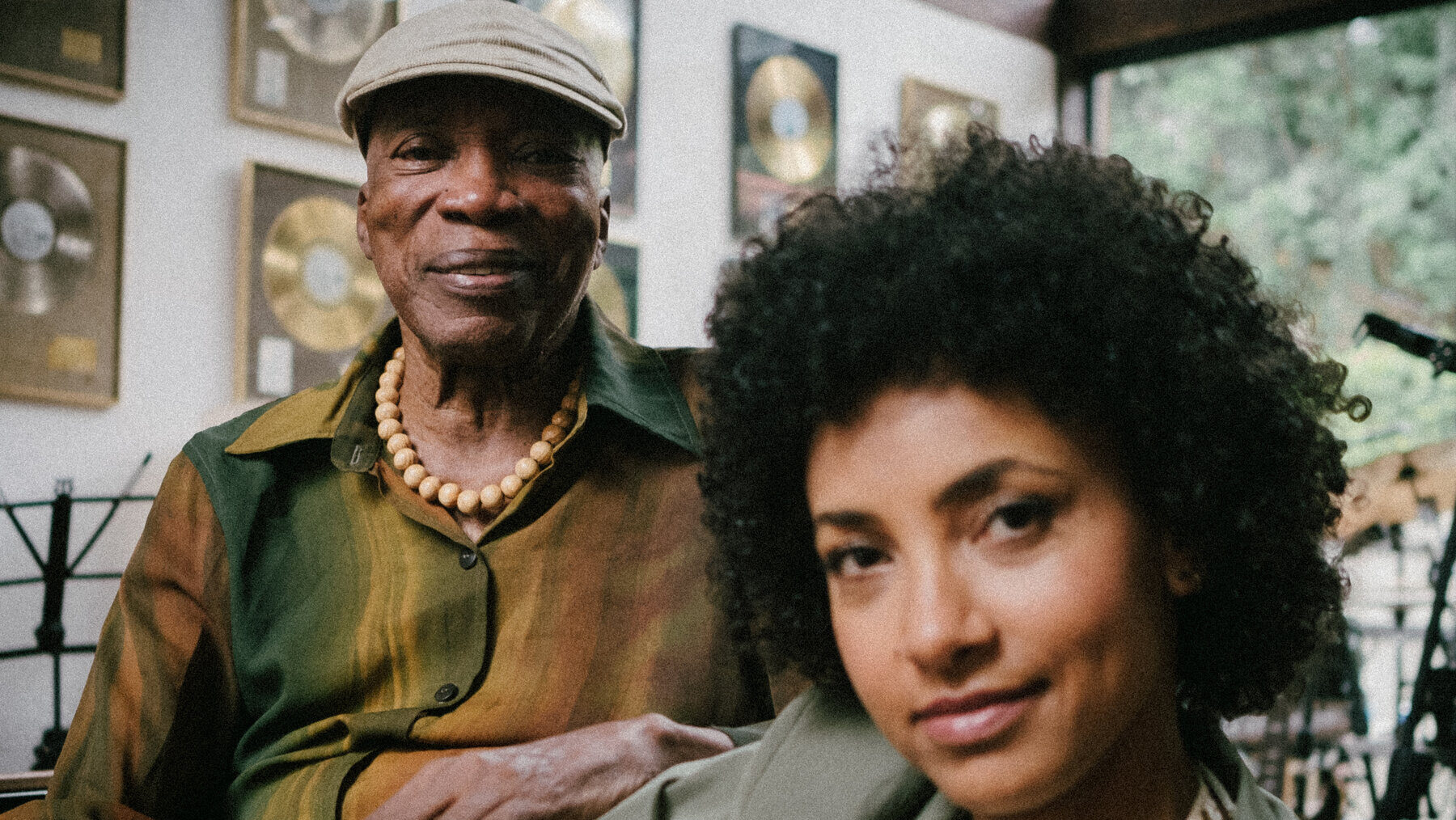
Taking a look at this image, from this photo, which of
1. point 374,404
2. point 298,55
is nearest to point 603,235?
point 374,404

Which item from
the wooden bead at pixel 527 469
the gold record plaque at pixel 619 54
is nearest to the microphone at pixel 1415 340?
the gold record plaque at pixel 619 54

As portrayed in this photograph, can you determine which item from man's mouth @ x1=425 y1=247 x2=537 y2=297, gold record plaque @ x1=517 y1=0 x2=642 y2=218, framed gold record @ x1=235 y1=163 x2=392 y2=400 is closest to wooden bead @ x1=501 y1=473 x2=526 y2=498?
man's mouth @ x1=425 y1=247 x2=537 y2=297

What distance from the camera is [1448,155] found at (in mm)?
4699

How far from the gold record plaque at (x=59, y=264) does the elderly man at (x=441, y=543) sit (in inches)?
56.1

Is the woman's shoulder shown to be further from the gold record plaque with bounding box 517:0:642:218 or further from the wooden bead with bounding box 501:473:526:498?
the gold record plaque with bounding box 517:0:642:218

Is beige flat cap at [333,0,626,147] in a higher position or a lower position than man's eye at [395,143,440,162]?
higher

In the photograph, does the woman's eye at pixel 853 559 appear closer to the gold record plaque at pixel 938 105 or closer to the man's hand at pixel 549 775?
the man's hand at pixel 549 775

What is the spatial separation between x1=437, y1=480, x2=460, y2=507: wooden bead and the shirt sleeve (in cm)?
29

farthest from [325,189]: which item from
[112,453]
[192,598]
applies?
[192,598]

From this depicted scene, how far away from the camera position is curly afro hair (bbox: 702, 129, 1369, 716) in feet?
3.03

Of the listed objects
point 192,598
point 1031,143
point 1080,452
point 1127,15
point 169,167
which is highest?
point 1127,15

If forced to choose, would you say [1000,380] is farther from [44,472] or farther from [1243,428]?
[44,472]

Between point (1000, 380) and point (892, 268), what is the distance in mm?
126

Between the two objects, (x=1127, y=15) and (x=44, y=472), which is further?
(x=1127, y=15)
